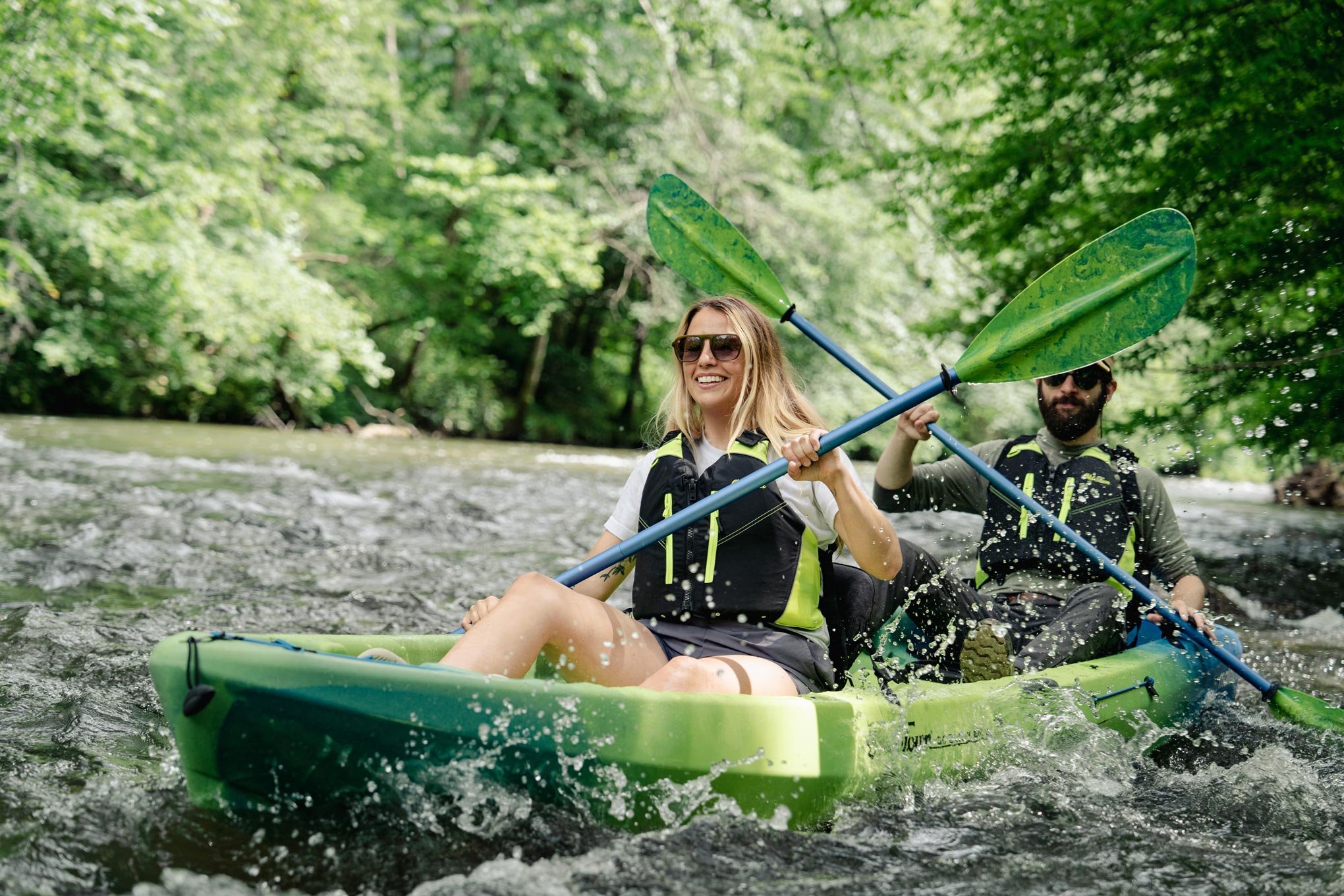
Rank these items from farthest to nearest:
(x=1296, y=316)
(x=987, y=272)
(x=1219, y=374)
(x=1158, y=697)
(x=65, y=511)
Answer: (x=987, y=272), (x=65, y=511), (x=1219, y=374), (x=1296, y=316), (x=1158, y=697)

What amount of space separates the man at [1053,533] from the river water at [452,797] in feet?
1.28

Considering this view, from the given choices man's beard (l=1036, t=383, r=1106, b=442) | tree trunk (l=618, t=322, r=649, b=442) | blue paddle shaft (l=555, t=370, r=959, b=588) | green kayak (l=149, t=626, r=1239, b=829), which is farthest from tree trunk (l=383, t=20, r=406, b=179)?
green kayak (l=149, t=626, r=1239, b=829)

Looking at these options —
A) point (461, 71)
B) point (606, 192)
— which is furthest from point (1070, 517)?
point (461, 71)

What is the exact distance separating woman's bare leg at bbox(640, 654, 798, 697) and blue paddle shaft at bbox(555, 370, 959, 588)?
0.32 metres

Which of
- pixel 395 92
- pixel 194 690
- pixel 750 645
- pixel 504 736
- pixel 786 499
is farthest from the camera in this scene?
pixel 395 92

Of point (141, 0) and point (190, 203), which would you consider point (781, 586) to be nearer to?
point (141, 0)

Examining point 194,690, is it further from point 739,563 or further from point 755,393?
point 755,393

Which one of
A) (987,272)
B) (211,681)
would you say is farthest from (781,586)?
(987,272)

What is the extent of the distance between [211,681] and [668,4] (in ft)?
27.0

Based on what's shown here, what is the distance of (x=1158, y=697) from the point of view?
3004mm

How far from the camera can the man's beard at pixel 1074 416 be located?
3.29 meters

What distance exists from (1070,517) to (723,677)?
1595 millimetres

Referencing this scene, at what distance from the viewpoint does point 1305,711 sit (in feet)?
10.0

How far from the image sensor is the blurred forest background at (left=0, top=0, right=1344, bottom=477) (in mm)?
4695
